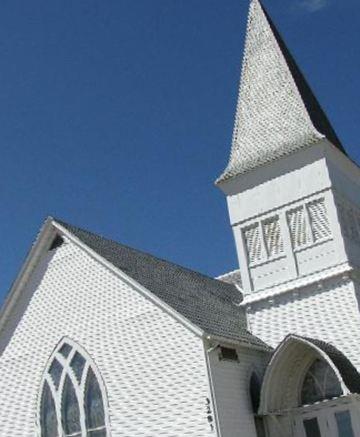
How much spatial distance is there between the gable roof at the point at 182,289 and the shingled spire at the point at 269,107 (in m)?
3.79

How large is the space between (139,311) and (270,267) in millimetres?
4418

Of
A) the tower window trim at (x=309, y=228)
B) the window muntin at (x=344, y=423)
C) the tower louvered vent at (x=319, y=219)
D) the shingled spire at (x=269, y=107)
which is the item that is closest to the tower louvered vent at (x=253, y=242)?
the tower window trim at (x=309, y=228)

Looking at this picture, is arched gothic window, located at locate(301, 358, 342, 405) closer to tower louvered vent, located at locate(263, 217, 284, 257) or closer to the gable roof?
the gable roof

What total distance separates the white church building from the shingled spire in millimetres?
74

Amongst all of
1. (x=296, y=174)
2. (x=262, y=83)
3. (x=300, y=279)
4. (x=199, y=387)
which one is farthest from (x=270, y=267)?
(x=262, y=83)

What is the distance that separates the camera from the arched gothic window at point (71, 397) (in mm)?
23719

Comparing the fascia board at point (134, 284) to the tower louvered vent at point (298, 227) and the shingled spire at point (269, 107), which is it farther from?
the shingled spire at point (269, 107)

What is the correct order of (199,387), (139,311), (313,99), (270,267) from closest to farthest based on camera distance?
1. (199,387)
2. (139,311)
3. (270,267)
4. (313,99)

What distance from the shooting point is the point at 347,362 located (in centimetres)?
2273

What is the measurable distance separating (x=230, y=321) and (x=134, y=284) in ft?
11.1

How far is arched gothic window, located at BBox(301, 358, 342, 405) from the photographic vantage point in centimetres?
2317

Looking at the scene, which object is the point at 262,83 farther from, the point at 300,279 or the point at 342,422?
the point at 342,422

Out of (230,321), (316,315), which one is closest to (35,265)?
(230,321)

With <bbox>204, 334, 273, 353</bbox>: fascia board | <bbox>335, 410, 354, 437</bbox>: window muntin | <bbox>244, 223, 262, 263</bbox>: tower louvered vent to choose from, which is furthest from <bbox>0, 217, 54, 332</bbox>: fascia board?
<bbox>335, 410, 354, 437</bbox>: window muntin
